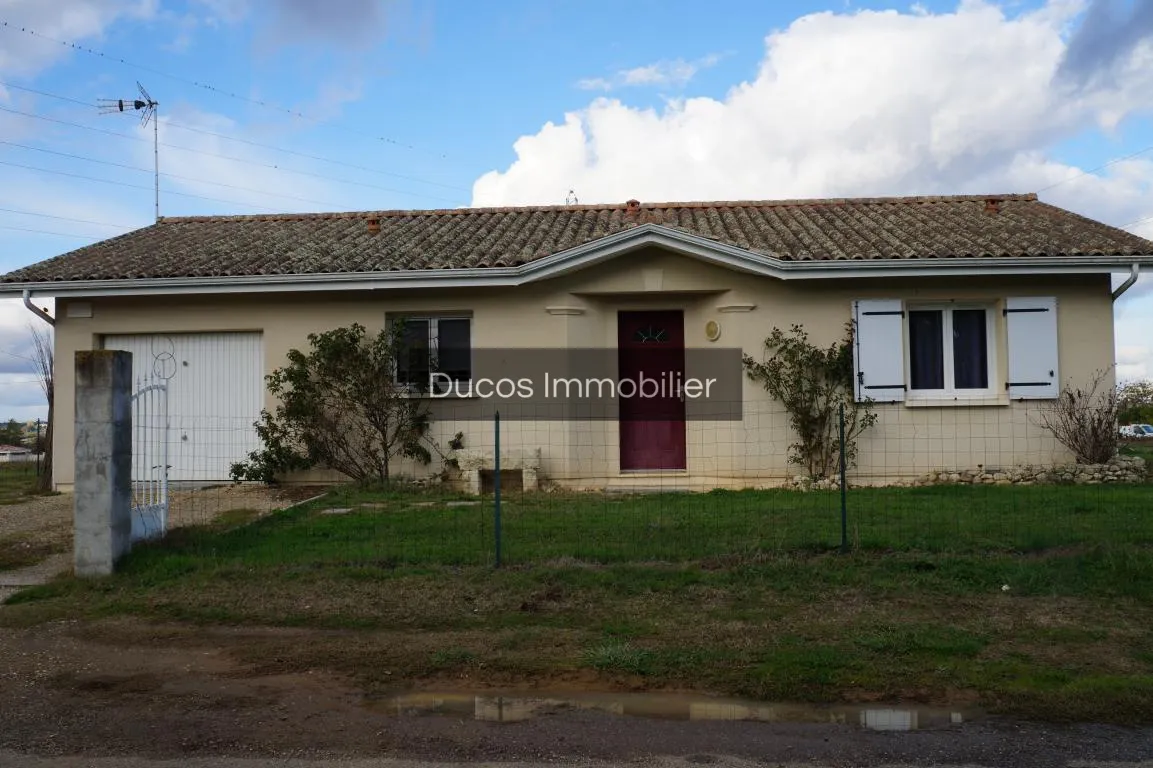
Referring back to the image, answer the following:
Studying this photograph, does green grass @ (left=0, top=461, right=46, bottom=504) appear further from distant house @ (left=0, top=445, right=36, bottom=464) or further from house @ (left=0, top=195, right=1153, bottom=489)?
distant house @ (left=0, top=445, right=36, bottom=464)

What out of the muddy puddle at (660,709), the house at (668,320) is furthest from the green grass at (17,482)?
the muddy puddle at (660,709)

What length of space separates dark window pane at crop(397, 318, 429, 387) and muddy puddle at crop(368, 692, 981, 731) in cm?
817

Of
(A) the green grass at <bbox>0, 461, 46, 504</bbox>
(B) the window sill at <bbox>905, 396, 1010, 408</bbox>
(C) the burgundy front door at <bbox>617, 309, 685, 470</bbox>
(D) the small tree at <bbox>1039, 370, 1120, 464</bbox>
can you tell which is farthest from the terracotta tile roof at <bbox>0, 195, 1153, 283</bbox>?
(A) the green grass at <bbox>0, 461, 46, 504</bbox>

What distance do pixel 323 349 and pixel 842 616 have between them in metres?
8.34

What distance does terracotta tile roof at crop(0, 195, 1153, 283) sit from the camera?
12523 mm

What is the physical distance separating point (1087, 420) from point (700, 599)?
26.3ft

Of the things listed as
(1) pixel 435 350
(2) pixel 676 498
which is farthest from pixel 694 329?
(1) pixel 435 350

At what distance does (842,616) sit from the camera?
20.8 feet

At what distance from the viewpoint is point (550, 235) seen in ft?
46.5

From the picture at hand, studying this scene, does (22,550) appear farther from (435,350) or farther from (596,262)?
(596,262)

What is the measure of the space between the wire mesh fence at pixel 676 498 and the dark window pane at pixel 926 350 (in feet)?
1.42

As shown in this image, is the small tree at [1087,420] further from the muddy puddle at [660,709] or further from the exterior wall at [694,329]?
the muddy puddle at [660,709]

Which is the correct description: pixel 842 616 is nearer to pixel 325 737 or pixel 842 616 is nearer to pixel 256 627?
pixel 325 737

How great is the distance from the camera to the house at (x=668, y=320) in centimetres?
1238
